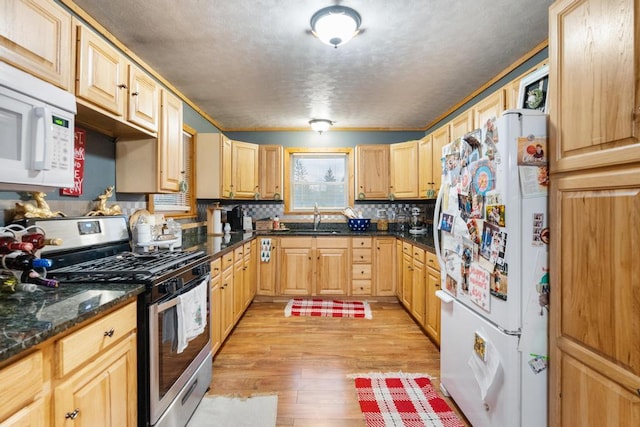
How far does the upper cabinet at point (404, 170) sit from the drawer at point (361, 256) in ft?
2.97

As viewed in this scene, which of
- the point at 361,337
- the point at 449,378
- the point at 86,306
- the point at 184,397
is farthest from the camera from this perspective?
the point at 361,337

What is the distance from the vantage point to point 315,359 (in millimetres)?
2523

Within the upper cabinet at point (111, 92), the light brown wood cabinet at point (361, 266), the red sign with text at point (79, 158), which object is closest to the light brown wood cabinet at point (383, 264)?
the light brown wood cabinet at point (361, 266)

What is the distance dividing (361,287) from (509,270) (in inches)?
112

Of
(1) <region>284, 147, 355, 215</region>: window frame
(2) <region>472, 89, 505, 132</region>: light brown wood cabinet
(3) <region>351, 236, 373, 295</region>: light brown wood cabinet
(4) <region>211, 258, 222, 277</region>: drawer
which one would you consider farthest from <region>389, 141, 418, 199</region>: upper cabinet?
(4) <region>211, 258, 222, 277</region>: drawer

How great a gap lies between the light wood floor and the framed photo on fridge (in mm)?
1916

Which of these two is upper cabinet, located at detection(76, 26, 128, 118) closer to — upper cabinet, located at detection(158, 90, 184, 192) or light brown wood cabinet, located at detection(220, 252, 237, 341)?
upper cabinet, located at detection(158, 90, 184, 192)

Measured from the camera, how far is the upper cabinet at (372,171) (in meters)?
4.47

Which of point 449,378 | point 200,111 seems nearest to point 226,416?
point 449,378

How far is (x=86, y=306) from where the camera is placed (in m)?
1.07

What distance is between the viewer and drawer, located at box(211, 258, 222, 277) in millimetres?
2349

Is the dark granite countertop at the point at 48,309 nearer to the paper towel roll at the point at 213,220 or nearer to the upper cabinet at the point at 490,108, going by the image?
the paper towel roll at the point at 213,220

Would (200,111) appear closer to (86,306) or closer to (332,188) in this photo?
(332,188)

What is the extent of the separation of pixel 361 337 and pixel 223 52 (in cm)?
279
